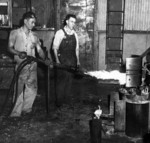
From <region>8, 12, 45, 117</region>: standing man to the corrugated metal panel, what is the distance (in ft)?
18.7

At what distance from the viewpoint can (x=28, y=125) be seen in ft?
24.5

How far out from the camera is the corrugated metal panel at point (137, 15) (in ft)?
40.3

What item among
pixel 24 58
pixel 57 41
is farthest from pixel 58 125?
pixel 57 41

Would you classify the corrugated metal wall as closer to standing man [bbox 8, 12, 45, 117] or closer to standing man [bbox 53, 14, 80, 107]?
standing man [bbox 53, 14, 80, 107]

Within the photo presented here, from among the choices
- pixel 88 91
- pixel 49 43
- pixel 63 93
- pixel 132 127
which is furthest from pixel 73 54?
A: pixel 49 43

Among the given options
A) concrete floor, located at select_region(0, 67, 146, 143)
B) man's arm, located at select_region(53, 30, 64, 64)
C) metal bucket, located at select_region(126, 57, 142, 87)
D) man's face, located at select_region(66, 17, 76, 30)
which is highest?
man's face, located at select_region(66, 17, 76, 30)

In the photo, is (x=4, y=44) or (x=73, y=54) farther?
(x=4, y=44)

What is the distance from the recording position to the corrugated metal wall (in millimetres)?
12305

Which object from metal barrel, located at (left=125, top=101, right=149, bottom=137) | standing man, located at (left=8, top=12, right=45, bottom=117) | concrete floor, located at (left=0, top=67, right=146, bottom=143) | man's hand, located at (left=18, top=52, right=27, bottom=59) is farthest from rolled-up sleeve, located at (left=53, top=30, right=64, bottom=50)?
metal barrel, located at (left=125, top=101, right=149, bottom=137)

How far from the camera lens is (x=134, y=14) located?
488 inches

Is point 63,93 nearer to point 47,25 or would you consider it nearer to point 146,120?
point 146,120

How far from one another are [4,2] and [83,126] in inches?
315

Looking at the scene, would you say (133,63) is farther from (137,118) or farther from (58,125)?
(58,125)

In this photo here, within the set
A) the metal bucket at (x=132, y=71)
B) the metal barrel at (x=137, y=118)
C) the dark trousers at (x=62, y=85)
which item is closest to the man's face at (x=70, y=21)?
the dark trousers at (x=62, y=85)
